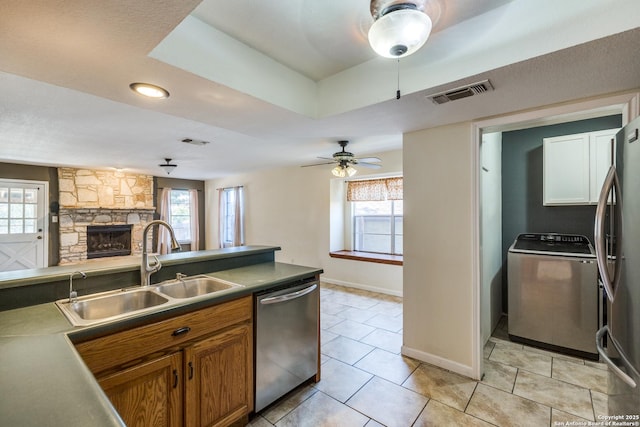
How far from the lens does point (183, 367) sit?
151 centimetres

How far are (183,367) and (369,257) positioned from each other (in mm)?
3710

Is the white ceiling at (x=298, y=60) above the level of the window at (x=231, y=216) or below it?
above

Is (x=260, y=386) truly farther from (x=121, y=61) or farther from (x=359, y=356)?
(x=121, y=61)

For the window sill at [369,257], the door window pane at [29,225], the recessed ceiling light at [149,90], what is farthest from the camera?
the door window pane at [29,225]

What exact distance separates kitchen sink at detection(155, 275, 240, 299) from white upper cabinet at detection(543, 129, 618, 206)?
353cm

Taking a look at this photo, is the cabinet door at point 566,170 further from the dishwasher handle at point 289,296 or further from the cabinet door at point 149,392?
the cabinet door at point 149,392

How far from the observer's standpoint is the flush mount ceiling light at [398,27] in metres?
1.17

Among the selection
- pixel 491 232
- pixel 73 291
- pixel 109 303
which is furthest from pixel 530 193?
pixel 73 291

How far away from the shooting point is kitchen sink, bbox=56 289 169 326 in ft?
5.04

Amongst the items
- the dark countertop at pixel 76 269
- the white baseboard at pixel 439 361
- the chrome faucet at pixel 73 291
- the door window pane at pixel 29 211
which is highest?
the door window pane at pixel 29 211

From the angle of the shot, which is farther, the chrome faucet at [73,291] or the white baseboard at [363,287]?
the white baseboard at [363,287]

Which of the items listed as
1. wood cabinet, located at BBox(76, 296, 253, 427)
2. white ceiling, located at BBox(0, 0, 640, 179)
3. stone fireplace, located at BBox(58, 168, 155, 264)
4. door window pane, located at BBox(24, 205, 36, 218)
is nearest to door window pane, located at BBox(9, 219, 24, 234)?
door window pane, located at BBox(24, 205, 36, 218)

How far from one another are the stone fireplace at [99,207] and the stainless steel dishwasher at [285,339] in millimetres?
6093

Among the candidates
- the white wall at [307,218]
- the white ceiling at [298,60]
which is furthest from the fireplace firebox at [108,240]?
the white ceiling at [298,60]
